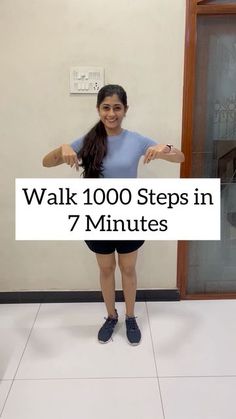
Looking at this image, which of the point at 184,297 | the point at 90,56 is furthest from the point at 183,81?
the point at 184,297

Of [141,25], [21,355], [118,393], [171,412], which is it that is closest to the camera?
[171,412]

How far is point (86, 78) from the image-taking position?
2.02 m

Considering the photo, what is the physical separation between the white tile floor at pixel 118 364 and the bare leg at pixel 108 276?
7.2 inches

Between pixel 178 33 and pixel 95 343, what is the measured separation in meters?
1.74

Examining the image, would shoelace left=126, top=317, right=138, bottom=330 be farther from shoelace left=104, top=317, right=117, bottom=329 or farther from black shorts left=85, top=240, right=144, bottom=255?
black shorts left=85, top=240, right=144, bottom=255

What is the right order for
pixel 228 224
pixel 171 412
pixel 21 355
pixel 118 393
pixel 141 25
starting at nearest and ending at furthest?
pixel 171 412 → pixel 118 393 → pixel 21 355 → pixel 141 25 → pixel 228 224

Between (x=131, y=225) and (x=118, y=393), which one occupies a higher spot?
(x=131, y=225)

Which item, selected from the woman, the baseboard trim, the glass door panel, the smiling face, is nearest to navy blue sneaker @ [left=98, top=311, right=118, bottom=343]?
the baseboard trim

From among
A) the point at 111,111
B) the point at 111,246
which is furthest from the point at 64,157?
the point at 111,246

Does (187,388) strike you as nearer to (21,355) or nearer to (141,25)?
(21,355)

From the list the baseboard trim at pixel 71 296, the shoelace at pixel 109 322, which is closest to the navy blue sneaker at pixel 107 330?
the shoelace at pixel 109 322

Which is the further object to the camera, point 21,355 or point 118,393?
point 21,355

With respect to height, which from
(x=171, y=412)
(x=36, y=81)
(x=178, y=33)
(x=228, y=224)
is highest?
(x=178, y=33)

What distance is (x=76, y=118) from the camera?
2086 mm
